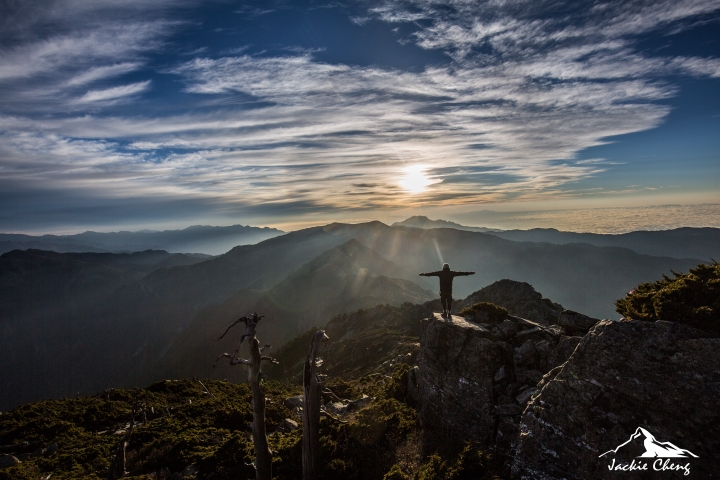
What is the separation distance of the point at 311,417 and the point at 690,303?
13.1 m

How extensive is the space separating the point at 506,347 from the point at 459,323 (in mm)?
2466

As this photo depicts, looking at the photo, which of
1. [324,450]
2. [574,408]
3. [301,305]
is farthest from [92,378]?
[574,408]

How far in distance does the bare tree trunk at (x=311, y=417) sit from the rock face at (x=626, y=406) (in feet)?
22.4

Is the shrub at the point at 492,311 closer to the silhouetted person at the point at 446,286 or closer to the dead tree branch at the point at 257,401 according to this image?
the silhouetted person at the point at 446,286

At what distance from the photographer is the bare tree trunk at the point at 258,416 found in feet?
34.7

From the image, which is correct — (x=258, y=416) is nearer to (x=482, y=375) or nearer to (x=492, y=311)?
(x=482, y=375)

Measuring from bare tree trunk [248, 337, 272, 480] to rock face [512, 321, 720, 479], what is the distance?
830 cm

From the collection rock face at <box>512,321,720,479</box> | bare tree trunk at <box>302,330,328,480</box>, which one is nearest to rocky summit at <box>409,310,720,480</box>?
rock face at <box>512,321,720,479</box>

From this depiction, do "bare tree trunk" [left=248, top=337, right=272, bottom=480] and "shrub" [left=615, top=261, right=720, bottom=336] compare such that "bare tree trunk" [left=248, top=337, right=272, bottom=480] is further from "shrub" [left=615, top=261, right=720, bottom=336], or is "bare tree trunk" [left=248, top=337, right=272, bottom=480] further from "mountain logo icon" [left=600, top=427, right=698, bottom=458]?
"shrub" [left=615, top=261, right=720, bottom=336]

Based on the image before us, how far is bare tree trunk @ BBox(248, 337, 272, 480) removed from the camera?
1058 cm

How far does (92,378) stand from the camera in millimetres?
160250

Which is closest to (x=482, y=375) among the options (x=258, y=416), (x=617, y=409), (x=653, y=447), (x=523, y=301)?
(x=617, y=409)

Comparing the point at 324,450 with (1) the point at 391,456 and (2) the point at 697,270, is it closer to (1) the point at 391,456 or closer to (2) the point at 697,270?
(1) the point at 391,456

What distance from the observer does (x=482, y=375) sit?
13930 millimetres
